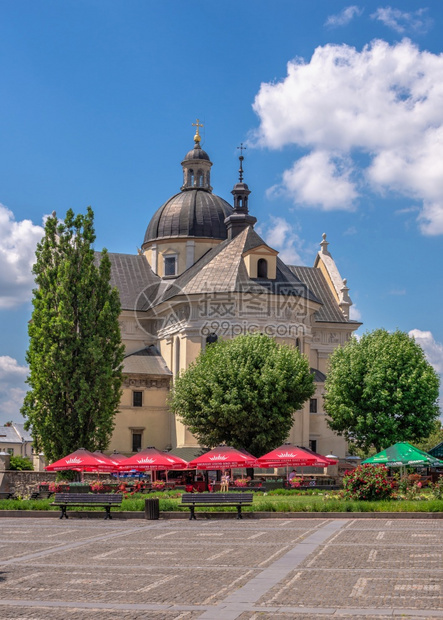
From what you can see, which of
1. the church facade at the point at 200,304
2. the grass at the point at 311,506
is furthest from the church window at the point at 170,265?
the grass at the point at 311,506

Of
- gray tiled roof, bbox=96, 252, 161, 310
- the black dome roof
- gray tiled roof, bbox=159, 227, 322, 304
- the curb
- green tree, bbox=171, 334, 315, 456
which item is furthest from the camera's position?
the black dome roof

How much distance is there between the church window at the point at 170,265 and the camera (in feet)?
263

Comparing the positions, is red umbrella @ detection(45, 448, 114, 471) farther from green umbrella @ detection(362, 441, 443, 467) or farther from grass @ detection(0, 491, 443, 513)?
green umbrella @ detection(362, 441, 443, 467)

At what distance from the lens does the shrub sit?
3388cm

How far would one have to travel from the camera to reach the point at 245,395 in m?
54.9

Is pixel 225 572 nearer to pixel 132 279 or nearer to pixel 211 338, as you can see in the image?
pixel 211 338

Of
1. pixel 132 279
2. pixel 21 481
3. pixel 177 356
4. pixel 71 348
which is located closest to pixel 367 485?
pixel 21 481

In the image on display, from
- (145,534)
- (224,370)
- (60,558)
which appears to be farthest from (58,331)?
(60,558)

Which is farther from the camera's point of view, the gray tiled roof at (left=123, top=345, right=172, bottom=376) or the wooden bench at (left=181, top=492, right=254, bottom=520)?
the gray tiled roof at (left=123, top=345, right=172, bottom=376)

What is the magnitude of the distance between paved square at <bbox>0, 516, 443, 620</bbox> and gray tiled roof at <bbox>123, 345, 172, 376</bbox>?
138 feet

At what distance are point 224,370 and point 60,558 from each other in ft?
118

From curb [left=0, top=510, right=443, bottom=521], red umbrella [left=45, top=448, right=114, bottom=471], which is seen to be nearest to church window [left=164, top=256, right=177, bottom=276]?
red umbrella [left=45, top=448, right=114, bottom=471]

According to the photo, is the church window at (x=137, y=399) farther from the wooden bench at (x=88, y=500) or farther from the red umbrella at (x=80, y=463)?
the wooden bench at (x=88, y=500)

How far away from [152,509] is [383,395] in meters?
30.5
